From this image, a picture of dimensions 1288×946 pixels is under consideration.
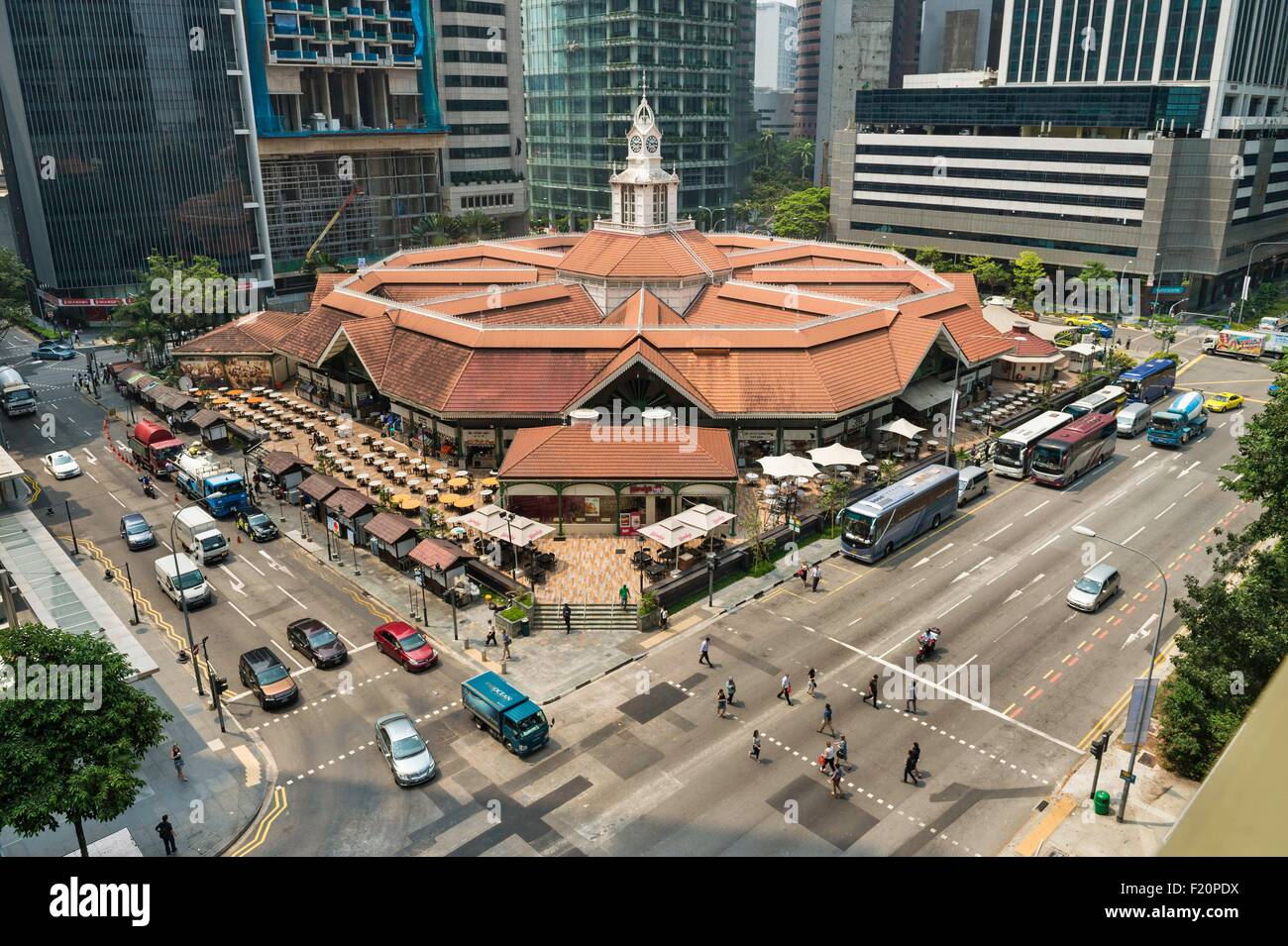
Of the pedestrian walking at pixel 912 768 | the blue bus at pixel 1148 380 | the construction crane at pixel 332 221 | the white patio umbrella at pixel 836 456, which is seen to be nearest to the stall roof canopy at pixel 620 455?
the white patio umbrella at pixel 836 456

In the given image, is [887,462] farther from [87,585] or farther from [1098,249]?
[1098,249]

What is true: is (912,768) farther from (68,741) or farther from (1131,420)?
(1131,420)

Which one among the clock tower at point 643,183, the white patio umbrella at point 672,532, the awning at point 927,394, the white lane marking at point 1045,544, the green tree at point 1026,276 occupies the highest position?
the clock tower at point 643,183

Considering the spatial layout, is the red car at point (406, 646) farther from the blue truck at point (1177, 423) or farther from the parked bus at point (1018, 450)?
the blue truck at point (1177, 423)

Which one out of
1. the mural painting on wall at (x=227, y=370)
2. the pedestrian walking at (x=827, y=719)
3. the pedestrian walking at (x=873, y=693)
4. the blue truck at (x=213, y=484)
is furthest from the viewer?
the mural painting on wall at (x=227, y=370)

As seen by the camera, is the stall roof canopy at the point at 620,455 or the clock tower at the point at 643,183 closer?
the stall roof canopy at the point at 620,455

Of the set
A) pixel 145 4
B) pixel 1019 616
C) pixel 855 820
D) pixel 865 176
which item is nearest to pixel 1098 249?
pixel 865 176
